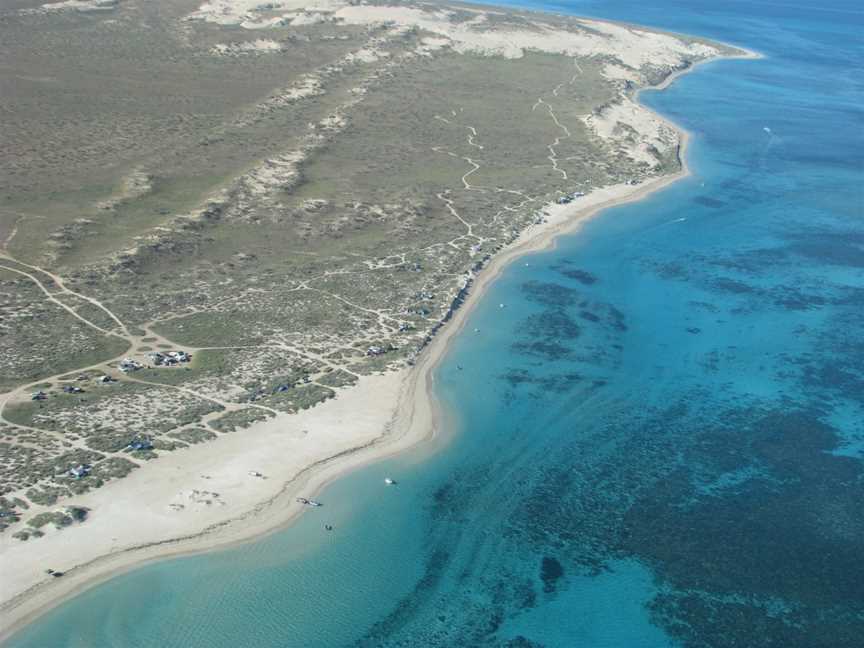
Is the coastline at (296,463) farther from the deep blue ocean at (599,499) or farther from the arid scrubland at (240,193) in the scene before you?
the arid scrubland at (240,193)

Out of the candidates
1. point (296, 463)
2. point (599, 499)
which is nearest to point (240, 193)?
point (296, 463)

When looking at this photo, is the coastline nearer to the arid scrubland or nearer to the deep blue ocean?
the deep blue ocean

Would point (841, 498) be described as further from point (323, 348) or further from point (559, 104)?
point (559, 104)

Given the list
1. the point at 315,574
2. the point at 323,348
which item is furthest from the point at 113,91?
the point at 315,574

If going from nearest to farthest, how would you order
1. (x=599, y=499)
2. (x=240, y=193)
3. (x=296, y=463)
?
(x=599, y=499)
(x=296, y=463)
(x=240, y=193)

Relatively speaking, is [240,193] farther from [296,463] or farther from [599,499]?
[599,499]

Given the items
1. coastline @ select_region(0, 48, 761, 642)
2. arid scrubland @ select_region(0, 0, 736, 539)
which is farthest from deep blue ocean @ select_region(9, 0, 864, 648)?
arid scrubland @ select_region(0, 0, 736, 539)
